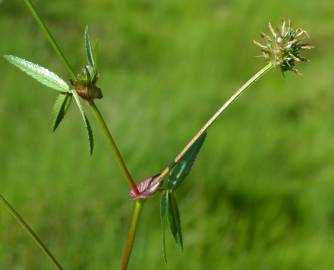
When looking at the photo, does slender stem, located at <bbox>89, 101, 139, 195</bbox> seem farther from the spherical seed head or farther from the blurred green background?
the blurred green background

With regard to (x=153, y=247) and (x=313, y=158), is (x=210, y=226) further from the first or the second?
(x=313, y=158)

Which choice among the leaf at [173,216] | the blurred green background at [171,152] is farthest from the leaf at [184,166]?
the blurred green background at [171,152]

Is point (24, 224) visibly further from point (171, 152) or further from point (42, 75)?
point (171, 152)

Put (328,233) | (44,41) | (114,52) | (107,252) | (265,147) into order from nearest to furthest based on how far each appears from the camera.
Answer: (107,252), (328,233), (265,147), (44,41), (114,52)

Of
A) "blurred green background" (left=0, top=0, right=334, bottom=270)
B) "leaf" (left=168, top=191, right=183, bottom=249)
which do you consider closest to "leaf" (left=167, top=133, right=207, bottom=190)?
"leaf" (left=168, top=191, right=183, bottom=249)

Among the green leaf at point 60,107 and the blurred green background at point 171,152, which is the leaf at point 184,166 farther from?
the blurred green background at point 171,152

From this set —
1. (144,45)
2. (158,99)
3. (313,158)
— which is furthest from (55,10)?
(313,158)
